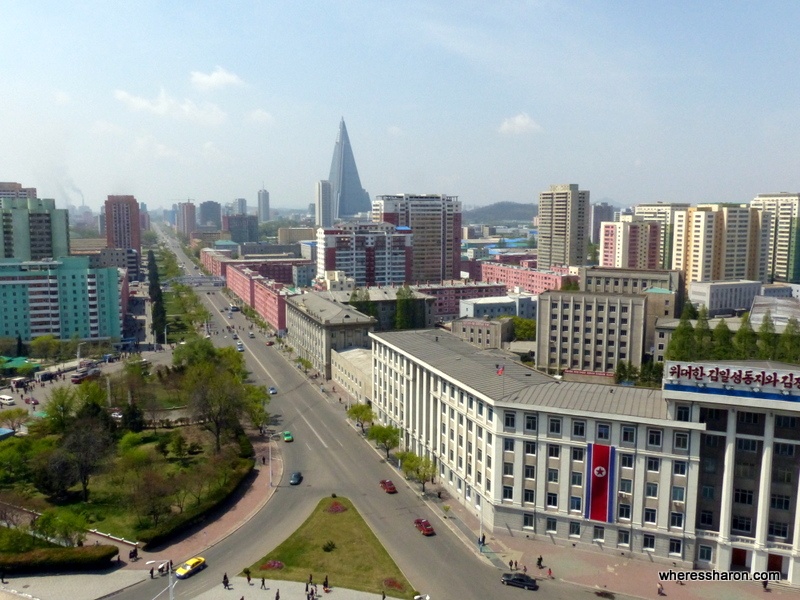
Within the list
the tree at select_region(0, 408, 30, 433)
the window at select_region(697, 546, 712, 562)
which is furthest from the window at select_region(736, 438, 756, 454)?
the tree at select_region(0, 408, 30, 433)

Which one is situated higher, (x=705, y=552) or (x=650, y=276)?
(x=650, y=276)

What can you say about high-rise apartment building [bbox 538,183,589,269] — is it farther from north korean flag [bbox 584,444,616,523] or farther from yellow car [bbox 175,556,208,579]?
yellow car [bbox 175,556,208,579]

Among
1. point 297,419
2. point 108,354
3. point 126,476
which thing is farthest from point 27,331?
point 126,476

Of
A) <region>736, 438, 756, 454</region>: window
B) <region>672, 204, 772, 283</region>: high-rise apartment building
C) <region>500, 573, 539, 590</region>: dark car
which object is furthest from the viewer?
<region>672, 204, 772, 283</region>: high-rise apartment building

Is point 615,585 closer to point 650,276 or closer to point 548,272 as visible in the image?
point 650,276

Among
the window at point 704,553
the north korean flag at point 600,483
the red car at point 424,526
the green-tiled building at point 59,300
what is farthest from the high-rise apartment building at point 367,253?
the window at point 704,553

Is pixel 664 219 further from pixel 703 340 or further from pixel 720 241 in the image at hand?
pixel 703 340
